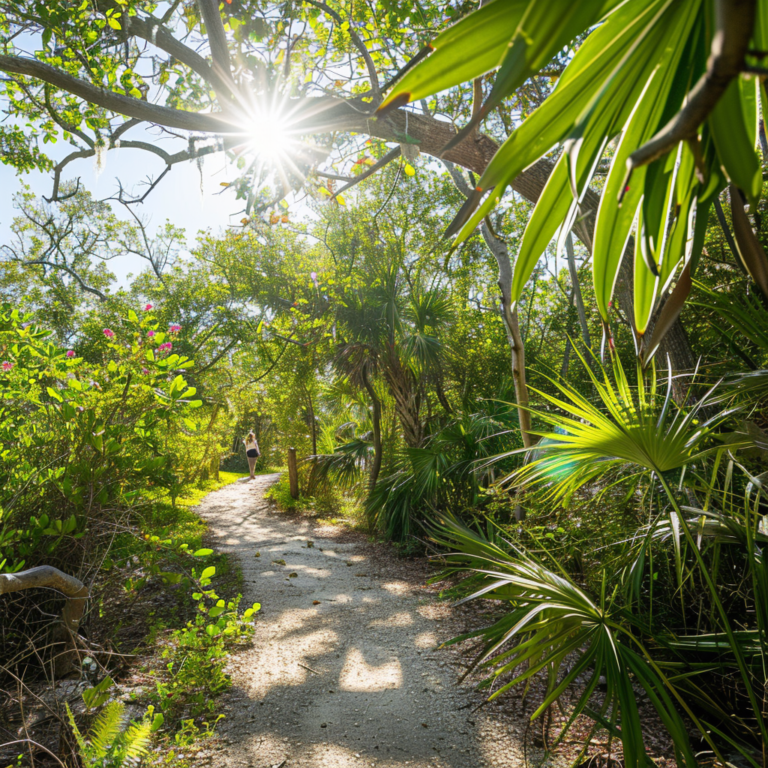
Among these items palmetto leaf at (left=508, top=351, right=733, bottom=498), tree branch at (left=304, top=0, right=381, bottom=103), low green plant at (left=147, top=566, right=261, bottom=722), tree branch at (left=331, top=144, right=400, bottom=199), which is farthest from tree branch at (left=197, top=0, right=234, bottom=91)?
low green plant at (left=147, top=566, right=261, bottom=722)

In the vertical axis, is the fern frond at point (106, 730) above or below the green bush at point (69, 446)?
below

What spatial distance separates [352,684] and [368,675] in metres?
0.14

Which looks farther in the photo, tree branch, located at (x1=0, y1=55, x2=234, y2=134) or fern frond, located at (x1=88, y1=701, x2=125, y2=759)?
tree branch, located at (x1=0, y1=55, x2=234, y2=134)

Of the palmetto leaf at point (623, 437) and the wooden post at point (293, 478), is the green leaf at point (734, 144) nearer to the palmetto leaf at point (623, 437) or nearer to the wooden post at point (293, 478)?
the palmetto leaf at point (623, 437)

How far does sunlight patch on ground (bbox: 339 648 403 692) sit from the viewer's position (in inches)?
118

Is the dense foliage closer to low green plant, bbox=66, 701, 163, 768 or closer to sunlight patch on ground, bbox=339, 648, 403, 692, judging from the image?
low green plant, bbox=66, 701, 163, 768

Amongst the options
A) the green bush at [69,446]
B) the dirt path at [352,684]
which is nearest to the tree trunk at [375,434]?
the dirt path at [352,684]

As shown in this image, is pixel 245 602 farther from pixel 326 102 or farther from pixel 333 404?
pixel 333 404

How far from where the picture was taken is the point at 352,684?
3053 mm

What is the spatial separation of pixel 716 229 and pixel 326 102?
3.40 m

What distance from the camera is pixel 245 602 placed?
15.0 ft

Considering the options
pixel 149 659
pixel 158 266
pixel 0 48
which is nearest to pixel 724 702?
pixel 149 659

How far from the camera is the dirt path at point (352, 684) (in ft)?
7.73

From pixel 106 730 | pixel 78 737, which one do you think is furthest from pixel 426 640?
pixel 78 737
